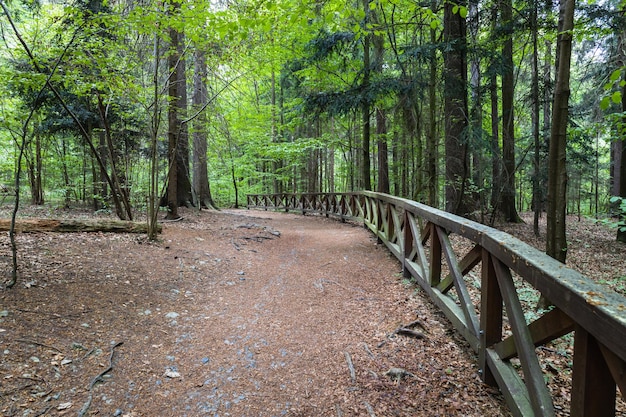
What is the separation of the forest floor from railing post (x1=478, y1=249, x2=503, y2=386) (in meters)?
0.12

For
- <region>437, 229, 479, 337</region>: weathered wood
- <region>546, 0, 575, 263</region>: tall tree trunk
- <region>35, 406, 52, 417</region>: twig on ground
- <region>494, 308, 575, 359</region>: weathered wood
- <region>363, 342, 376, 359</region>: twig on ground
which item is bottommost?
<region>363, 342, 376, 359</region>: twig on ground

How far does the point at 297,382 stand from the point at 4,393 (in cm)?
198

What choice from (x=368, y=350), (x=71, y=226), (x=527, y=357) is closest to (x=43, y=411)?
(x=368, y=350)

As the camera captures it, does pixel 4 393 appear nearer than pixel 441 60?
Yes

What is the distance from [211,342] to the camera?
10.9ft

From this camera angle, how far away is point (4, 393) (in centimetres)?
223

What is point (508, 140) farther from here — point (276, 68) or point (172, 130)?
point (172, 130)

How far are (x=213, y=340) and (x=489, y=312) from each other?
99.3 inches

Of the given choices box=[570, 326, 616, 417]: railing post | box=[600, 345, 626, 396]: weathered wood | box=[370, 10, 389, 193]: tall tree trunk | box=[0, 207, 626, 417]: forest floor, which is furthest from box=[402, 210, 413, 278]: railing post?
box=[370, 10, 389, 193]: tall tree trunk

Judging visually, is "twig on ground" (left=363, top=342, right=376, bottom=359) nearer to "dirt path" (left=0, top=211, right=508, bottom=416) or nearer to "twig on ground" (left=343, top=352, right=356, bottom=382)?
"dirt path" (left=0, top=211, right=508, bottom=416)

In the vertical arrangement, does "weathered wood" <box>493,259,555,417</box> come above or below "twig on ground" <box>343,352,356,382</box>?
above

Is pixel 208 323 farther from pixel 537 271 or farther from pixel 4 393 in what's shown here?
pixel 537 271

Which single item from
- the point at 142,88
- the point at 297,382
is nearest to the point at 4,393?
the point at 297,382

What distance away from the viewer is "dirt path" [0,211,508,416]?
7.79 ft
